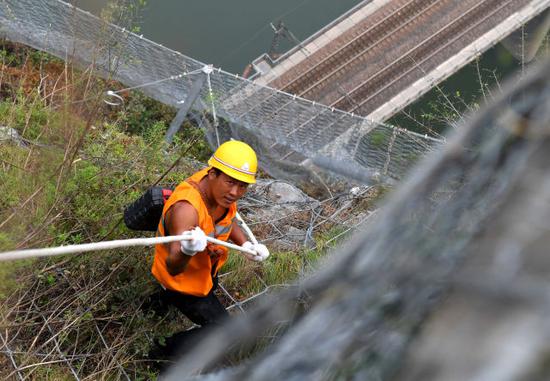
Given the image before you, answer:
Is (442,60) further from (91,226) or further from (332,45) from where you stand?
(91,226)

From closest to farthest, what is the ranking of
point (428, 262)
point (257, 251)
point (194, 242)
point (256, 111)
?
point (428, 262)
point (194, 242)
point (257, 251)
point (256, 111)

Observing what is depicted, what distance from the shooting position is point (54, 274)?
371cm

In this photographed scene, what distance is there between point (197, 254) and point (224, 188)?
16.1 inches

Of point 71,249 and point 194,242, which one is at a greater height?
point 71,249

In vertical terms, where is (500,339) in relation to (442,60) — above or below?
above

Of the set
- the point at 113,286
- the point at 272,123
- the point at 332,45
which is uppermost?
the point at 113,286

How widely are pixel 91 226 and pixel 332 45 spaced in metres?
12.2

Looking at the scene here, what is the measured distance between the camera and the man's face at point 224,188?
10.7 feet

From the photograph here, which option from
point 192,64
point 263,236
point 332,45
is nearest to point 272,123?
point 192,64

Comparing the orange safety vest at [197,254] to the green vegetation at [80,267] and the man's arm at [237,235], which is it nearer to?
the man's arm at [237,235]

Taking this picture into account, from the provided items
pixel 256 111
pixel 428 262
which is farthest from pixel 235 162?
pixel 256 111

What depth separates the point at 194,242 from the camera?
117 inches

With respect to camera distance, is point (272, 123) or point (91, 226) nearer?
point (91, 226)

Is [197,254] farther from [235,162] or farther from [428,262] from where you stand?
[428,262]
